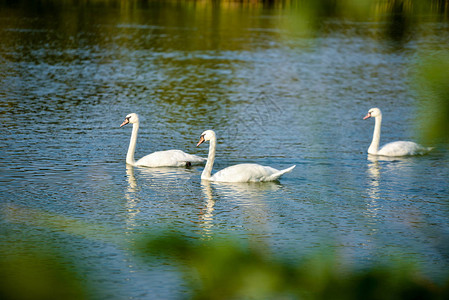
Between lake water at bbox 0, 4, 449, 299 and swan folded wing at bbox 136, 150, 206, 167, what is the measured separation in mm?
153

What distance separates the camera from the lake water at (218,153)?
7.29m

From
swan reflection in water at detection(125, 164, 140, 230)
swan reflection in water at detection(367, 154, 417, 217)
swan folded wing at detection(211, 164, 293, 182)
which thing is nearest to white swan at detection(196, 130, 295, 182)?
swan folded wing at detection(211, 164, 293, 182)

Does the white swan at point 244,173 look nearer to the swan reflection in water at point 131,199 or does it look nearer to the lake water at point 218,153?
the lake water at point 218,153

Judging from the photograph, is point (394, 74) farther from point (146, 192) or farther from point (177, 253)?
point (177, 253)

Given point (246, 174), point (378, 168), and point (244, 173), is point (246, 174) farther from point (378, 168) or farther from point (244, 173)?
point (378, 168)

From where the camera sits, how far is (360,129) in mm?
15797

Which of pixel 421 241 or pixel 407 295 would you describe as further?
pixel 421 241

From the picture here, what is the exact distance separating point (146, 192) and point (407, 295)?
9164mm

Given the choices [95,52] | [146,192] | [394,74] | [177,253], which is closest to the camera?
[177,253]

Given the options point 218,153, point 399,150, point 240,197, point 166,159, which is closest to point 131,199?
point 240,197

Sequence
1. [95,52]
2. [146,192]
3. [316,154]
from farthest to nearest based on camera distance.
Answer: [95,52], [316,154], [146,192]

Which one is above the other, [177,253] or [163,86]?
[177,253]

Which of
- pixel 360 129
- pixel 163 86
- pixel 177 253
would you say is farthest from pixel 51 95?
pixel 177 253

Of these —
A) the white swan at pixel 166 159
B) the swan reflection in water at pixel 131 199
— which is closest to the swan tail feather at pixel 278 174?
the white swan at pixel 166 159
